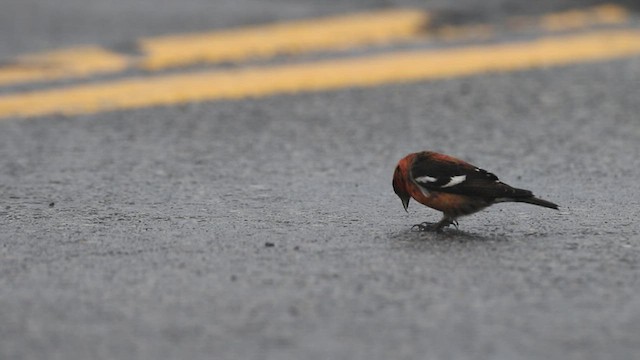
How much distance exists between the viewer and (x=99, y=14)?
47.4 feet

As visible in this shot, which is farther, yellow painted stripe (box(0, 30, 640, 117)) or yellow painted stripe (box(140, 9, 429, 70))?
yellow painted stripe (box(140, 9, 429, 70))

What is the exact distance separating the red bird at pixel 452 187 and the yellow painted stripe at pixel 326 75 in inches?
179

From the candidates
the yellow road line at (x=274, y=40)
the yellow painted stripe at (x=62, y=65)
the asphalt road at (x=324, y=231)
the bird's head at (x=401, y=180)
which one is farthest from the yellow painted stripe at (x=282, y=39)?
the bird's head at (x=401, y=180)

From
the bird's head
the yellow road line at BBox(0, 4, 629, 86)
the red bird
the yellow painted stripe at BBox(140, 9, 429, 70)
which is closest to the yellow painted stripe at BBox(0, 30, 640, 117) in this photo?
the yellow road line at BBox(0, 4, 629, 86)

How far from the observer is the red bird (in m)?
5.38

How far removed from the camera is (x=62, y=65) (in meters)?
11.3

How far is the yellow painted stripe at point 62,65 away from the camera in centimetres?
1076

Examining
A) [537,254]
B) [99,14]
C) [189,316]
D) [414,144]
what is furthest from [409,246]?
[99,14]

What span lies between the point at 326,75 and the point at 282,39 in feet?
6.45

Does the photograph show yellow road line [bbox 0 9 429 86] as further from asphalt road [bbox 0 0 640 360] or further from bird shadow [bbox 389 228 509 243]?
bird shadow [bbox 389 228 509 243]

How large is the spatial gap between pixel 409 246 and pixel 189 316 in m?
1.45

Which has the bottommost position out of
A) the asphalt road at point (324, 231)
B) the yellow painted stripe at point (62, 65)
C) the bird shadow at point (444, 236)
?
the bird shadow at point (444, 236)

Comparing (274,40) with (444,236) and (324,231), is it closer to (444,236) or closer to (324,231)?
(324,231)

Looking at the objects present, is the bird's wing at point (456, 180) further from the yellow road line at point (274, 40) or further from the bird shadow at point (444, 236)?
the yellow road line at point (274, 40)
